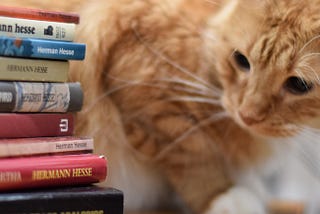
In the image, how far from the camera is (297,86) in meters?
1.05

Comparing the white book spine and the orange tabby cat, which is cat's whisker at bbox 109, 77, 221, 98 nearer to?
the orange tabby cat

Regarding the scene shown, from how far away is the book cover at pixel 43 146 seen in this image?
855mm

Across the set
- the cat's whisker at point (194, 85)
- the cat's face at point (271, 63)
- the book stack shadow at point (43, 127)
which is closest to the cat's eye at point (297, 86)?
the cat's face at point (271, 63)

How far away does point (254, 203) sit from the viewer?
1.31m

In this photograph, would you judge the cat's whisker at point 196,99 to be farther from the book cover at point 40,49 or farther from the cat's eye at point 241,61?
the book cover at point 40,49

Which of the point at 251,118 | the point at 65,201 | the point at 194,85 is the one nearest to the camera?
the point at 65,201

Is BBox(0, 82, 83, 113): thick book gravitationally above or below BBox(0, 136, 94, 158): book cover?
above

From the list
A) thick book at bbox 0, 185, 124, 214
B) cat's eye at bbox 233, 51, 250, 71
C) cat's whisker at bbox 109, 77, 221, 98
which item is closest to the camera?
thick book at bbox 0, 185, 124, 214

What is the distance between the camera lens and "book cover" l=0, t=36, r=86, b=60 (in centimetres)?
88

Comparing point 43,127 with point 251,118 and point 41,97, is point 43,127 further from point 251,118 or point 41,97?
point 251,118

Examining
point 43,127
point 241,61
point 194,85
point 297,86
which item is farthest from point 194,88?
point 43,127

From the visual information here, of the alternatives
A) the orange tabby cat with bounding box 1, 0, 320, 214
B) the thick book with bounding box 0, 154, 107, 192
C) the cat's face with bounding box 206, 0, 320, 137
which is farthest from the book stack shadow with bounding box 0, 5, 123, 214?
the cat's face with bounding box 206, 0, 320, 137

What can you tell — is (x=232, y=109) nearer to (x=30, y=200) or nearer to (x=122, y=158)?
(x=122, y=158)

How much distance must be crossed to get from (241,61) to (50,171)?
1.55 feet
